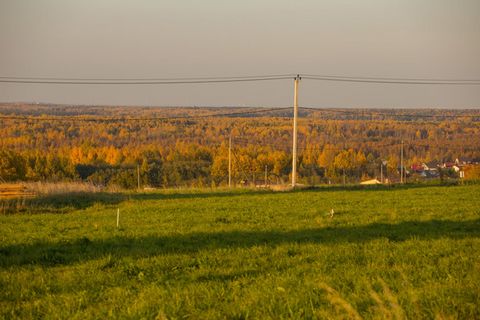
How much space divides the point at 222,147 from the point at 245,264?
84731 millimetres

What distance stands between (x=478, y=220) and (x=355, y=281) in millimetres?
10606

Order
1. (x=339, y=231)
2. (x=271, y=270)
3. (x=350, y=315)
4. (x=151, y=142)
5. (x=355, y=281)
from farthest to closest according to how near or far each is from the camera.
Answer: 1. (x=151, y=142)
2. (x=339, y=231)
3. (x=271, y=270)
4. (x=355, y=281)
5. (x=350, y=315)

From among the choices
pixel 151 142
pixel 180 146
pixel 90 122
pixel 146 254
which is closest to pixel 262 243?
pixel 146 254

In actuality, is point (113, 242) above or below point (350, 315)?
below

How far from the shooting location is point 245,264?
11266 mm

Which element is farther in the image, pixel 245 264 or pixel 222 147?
pixel 222 147

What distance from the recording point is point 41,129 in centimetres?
12000

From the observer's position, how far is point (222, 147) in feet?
315

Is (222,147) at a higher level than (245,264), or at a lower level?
lower

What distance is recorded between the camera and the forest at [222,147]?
247 feet

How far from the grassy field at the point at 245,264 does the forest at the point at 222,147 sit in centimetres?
3432

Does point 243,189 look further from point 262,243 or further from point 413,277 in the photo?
point 413,277

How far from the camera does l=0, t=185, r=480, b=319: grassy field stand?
789 centimetres

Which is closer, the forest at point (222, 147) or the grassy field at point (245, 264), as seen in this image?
the grassy field at point (245, 264)
